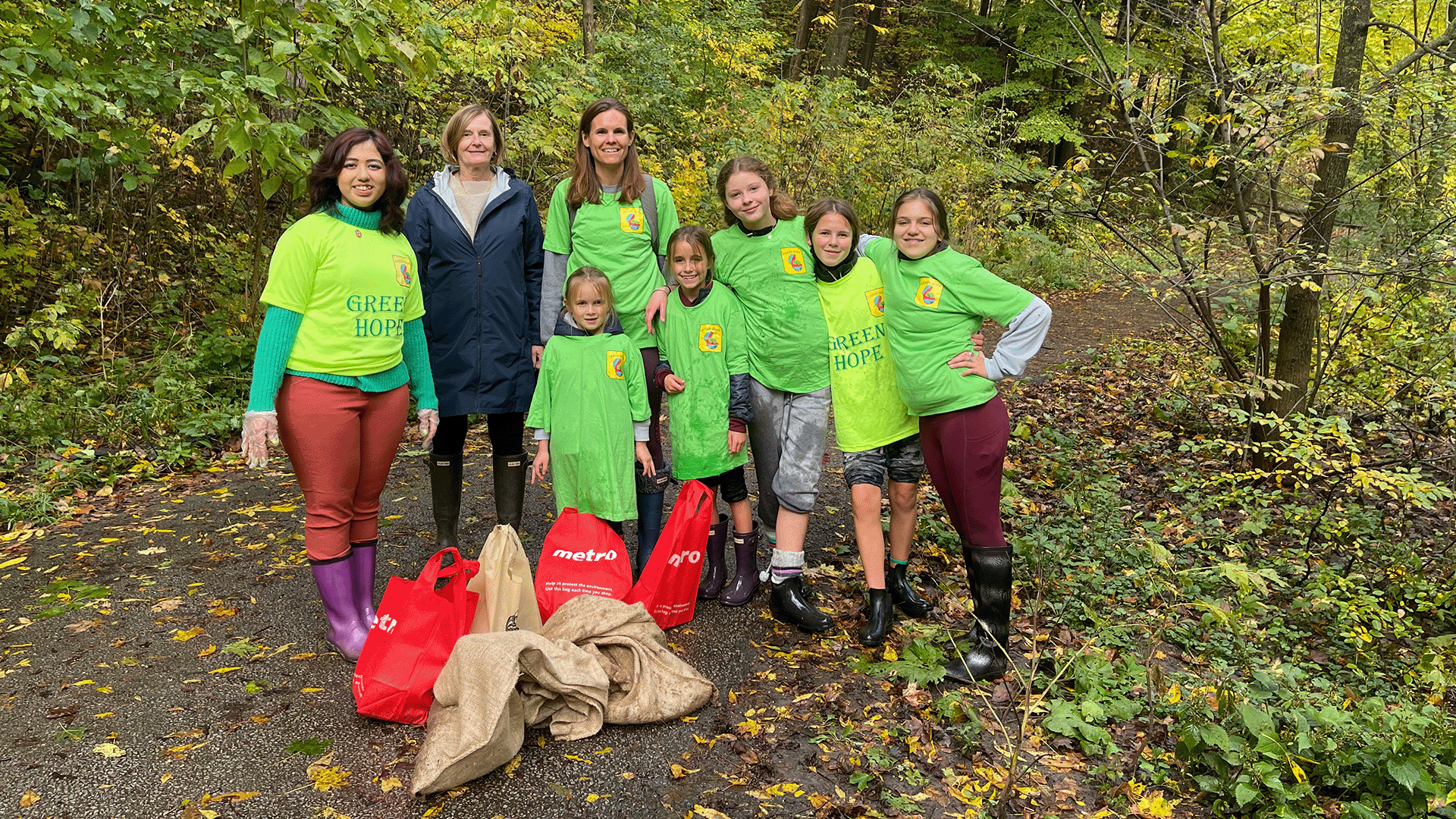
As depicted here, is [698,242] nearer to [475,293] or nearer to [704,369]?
[704,369]

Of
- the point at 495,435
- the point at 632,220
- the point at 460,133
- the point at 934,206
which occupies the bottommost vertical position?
the point at 495,435

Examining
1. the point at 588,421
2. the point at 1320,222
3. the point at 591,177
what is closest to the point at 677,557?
the point at 588,421

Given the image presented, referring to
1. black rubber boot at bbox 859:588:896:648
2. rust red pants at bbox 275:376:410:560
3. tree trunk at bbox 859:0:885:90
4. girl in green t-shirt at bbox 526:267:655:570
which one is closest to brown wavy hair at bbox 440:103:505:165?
girl in green t-shirt at bbox 526:267:655:570

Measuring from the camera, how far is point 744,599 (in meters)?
4.30

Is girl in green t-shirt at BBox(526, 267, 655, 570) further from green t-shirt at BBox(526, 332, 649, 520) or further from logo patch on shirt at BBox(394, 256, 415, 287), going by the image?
logo patch on shirt at BBox(394, 256, 415, 287)

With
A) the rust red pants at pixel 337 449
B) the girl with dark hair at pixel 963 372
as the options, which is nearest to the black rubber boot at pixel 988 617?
the girl with dark hair at pixel 963 372

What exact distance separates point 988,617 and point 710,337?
65.3 inches

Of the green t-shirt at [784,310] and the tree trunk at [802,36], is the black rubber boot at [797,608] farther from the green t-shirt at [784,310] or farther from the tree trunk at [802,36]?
the tree trunk at [802,36]

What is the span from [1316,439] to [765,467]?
13.5 ft

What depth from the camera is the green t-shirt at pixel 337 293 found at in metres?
3.30

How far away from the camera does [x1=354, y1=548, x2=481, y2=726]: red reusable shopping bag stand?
310 cm

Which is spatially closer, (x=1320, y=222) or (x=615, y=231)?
(x=615, y=231)

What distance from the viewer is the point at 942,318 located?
3588 mm

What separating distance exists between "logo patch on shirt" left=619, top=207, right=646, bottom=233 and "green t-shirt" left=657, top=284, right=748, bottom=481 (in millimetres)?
353
